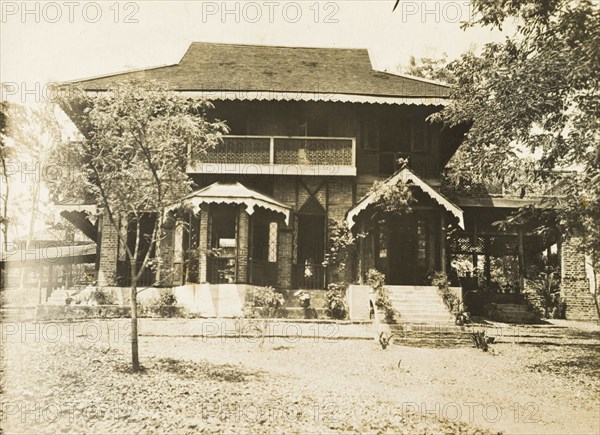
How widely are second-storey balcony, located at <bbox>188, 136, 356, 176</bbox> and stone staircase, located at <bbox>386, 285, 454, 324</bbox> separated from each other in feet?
14.7

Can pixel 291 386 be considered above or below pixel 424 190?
below

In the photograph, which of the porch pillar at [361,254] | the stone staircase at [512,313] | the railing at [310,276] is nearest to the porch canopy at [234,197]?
the railing at [310,276]

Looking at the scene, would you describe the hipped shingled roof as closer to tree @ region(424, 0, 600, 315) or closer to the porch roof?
the porch roof

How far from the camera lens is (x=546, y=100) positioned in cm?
1044

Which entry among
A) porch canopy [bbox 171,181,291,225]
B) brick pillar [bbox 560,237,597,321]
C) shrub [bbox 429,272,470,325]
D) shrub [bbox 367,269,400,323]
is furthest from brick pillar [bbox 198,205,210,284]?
brick pillar [bbox 560,237,597,321]

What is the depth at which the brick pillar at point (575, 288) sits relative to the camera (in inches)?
797

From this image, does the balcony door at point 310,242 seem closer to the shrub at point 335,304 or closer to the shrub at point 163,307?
the shrub at point 335,304

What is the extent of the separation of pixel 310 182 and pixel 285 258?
272cm

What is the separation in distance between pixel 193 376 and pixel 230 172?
9813 mm

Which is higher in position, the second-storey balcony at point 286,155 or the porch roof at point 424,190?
the second-storey balcony at point 286,155

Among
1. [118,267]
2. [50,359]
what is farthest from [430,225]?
[50,359]

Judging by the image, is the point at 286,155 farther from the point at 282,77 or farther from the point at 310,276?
the point at 310,276

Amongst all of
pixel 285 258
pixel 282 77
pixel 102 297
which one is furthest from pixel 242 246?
pixel 282 77

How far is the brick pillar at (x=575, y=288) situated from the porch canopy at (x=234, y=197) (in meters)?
11.5
